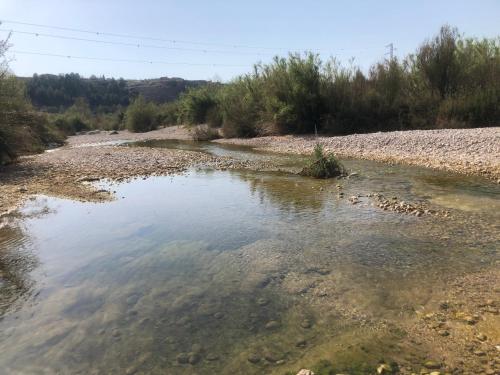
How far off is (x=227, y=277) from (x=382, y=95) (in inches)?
831

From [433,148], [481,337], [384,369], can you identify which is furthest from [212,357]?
[433,148]

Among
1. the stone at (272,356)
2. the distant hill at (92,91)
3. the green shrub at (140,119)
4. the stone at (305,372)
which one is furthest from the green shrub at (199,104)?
the distant hill at (92,91)

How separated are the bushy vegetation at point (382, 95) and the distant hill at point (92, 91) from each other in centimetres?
5775

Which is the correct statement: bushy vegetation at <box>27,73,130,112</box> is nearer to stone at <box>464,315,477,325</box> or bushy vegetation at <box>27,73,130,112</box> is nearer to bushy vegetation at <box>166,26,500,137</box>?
bushy vegetation at <box>166,26,500,137</box>

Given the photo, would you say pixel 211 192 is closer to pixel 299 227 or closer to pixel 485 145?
pixel 299 227

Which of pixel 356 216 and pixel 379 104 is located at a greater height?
pixel 379 104

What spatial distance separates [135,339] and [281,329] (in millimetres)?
1722

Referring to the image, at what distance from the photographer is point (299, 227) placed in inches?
339

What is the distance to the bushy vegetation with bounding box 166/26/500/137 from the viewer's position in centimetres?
2086

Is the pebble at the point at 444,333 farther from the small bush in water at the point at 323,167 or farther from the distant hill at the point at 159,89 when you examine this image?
the distant hill at the point at 159,89

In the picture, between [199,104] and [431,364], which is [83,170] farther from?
[199,104]

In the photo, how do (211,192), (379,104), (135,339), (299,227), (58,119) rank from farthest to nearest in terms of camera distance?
(58,119), (379,104), (211,192), (299,227), (135,339)

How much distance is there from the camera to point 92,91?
317 feet

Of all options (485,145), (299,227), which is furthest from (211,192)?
(485,145)
